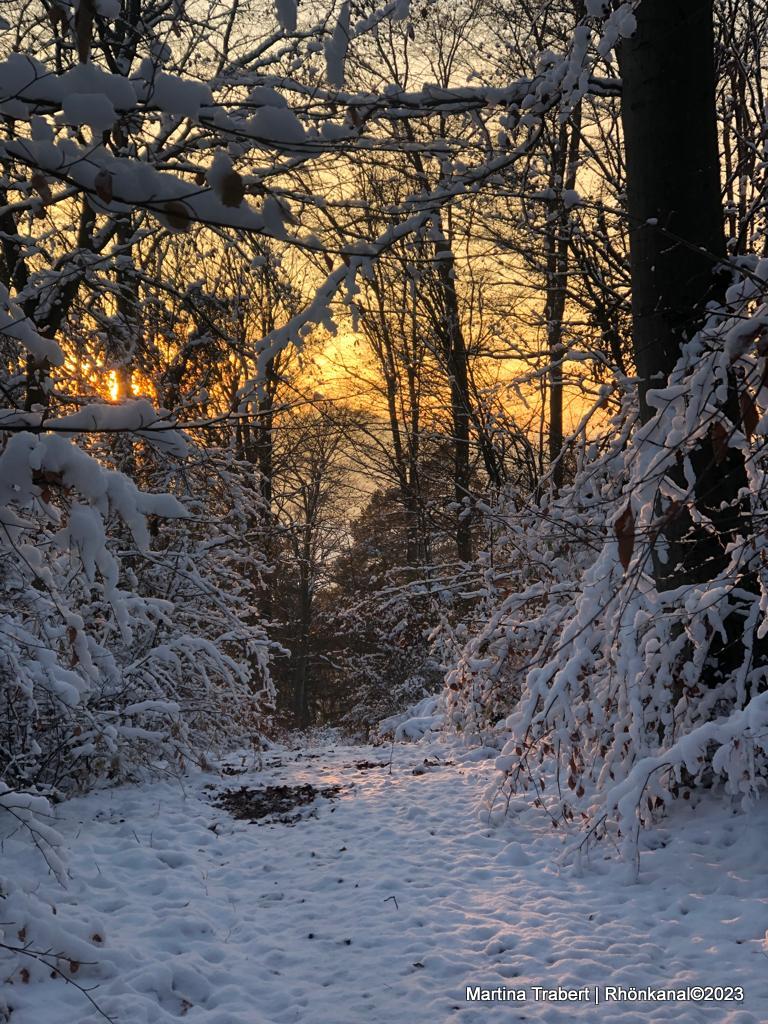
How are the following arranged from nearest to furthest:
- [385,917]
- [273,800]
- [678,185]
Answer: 1. [385,917]
2. [678,185]
3. [273,800]

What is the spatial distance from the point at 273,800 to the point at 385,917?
3052 mm

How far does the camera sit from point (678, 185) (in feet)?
15.5

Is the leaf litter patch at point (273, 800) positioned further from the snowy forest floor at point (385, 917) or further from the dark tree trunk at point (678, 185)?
the dark tree trunk at point (678, 185)

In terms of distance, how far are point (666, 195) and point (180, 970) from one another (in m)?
4.75

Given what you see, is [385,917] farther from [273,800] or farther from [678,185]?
[678,185]

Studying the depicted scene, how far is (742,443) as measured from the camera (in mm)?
3918

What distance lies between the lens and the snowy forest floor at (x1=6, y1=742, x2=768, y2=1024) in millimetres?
3266

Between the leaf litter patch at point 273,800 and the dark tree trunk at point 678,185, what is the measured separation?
12.3ft

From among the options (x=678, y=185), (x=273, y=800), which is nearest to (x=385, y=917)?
(x=273, y=800)

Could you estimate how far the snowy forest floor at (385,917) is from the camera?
10.7 feet

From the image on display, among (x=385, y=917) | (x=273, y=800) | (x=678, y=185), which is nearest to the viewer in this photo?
(x=385, y=917)

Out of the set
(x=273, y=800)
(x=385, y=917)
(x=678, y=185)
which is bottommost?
(x=273, y=800)

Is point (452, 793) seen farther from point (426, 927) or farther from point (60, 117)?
point (60, 117)

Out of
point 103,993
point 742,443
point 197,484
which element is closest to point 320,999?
point 103,993
